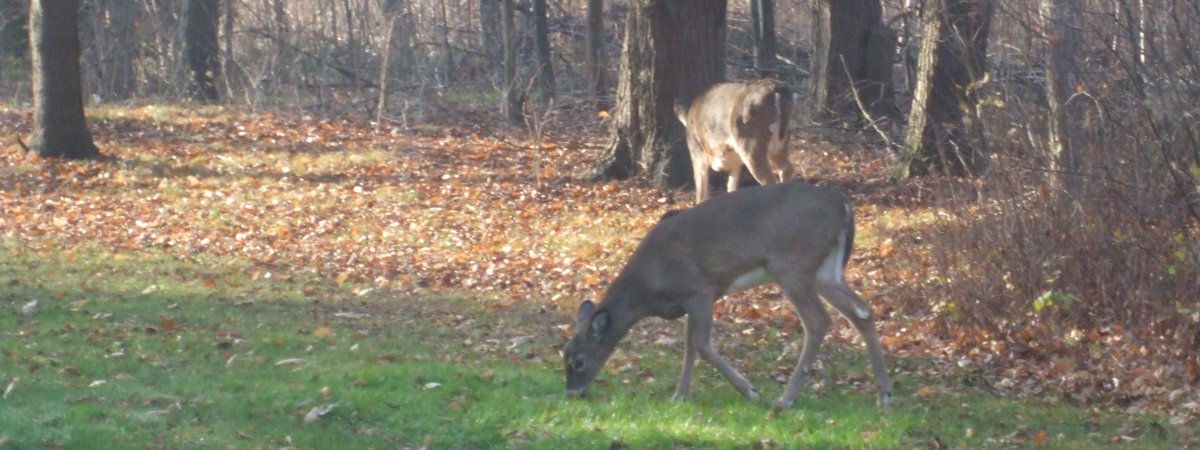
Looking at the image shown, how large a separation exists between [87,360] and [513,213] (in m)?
7.76

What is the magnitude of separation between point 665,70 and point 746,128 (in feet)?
7.75

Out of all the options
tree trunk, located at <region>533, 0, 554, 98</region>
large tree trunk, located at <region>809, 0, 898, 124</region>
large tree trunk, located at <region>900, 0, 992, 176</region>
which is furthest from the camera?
tree trunk, located at <region>533, 0, 554, 98</region>

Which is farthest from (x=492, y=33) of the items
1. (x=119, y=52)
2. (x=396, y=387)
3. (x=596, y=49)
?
(x=396, y=387)

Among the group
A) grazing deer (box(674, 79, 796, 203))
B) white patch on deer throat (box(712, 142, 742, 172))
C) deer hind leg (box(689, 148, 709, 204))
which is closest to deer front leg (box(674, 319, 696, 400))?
grazing deer (box(674, 79, 796, 203))

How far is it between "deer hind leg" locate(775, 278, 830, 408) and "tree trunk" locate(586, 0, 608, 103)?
1573 centimetres

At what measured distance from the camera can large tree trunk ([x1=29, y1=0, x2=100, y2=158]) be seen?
20.1m

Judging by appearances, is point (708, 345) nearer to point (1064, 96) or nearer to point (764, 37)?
point (1064, 96)

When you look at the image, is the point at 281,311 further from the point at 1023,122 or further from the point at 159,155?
the point at 159,155

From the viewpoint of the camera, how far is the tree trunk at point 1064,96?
9883mm

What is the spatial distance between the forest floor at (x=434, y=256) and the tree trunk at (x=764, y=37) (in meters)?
3.56

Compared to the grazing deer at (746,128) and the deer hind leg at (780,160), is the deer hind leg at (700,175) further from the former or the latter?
the deer hind leg at (780,160)

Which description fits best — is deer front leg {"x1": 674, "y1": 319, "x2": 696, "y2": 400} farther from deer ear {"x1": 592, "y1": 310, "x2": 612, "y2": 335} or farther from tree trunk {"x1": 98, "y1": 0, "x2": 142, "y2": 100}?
tree trunk {"x1": 98, "y1": 0, "x2": 142, "y2": 100}

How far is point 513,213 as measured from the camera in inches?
682

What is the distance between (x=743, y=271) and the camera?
28.6ft
